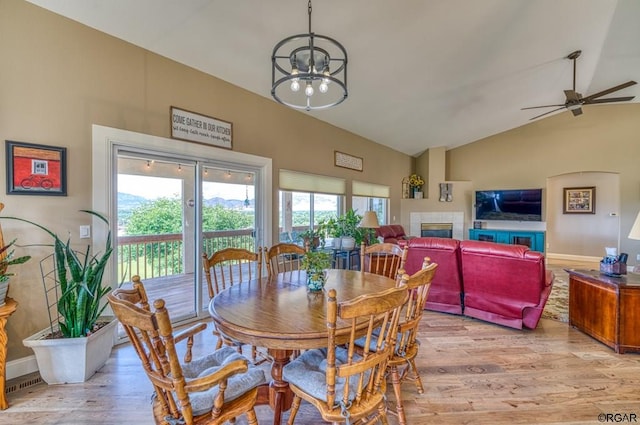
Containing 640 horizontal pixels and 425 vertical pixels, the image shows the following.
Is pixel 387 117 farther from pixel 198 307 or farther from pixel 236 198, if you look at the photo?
pixel 198 307

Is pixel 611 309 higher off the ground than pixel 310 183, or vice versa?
pixel 310 183

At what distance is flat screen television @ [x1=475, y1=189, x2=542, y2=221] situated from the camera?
775 centimetres

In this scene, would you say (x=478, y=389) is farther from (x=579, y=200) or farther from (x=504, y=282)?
(x=579, y=200)

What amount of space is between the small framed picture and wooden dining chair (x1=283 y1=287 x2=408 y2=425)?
9.26 m

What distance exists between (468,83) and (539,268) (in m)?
3.29

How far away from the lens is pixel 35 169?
2445 mm

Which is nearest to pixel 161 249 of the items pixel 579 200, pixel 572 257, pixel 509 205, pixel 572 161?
pixel 509 205

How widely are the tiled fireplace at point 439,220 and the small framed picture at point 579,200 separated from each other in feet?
9.16

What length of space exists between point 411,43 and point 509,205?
20.7 ft

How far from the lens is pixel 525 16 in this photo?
358 centimetres

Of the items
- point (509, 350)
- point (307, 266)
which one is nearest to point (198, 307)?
point (307, 266)

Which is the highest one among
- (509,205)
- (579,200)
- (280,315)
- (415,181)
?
(415,181)

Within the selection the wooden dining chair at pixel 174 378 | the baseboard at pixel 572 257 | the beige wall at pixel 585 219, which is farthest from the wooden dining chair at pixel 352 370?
the baseboard at pixel 572 257

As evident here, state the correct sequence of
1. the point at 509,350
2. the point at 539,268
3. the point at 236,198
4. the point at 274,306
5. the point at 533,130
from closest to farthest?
the point at 274,306, the point at 509,350, the point at 539,268, the point at 236,198, the point at 533,130
